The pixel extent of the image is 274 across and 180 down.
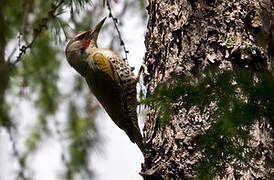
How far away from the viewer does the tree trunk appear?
3098 mm

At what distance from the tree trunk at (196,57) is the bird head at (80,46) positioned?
2.01 metres

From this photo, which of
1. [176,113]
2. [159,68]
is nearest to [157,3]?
[159,68]

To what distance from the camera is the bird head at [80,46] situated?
5594mm

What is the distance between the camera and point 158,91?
7.65 feet

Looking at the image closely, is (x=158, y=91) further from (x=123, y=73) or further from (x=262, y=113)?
(x=123, y=73)

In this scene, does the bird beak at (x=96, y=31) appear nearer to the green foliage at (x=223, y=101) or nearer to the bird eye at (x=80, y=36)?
the bird eye at (x=80, y=36)

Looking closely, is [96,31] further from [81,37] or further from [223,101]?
[223,101]

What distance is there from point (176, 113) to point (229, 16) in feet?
2.38

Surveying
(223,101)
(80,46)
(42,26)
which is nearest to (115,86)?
(80,46)

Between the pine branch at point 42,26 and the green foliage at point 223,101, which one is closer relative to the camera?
the green foliage at point 223,101

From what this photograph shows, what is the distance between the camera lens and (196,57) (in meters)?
3.33

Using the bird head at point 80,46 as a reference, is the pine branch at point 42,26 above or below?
below

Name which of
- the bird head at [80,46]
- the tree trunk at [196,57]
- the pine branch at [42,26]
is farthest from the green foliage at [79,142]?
the tree trunk at [196,57]

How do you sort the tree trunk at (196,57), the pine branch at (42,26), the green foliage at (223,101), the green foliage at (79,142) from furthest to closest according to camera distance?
the green foliage at (79,142)
the pine branch at (42,26)
the tree trunk at (196,57)
the green foliage at (223,101)
